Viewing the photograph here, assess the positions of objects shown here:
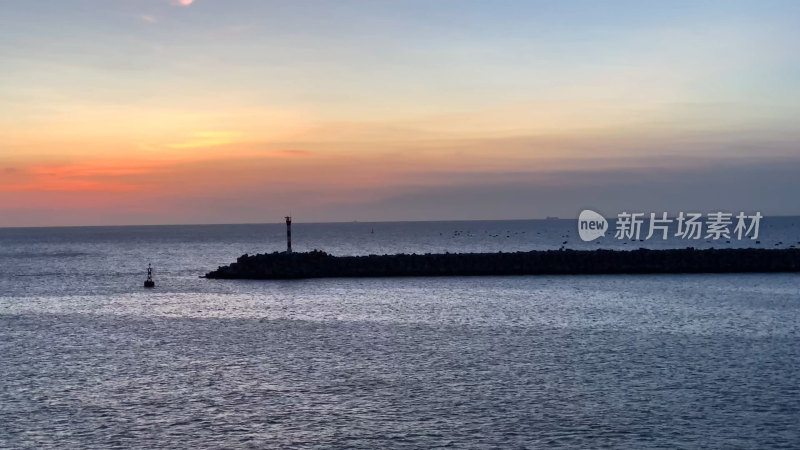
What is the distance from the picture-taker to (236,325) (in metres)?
40.1

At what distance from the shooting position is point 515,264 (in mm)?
68438

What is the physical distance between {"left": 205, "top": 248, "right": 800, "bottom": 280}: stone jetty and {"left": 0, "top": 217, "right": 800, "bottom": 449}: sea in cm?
1531

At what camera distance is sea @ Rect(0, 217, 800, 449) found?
19.8 metres

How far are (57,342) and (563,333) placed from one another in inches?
853

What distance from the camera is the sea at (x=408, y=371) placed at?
19797 mm

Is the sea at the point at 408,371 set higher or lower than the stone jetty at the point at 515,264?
lower

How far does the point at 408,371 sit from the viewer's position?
27.0 m

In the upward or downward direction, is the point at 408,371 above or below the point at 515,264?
below

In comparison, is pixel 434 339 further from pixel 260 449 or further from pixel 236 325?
pixel 260 449

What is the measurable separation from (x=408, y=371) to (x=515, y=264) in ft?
140

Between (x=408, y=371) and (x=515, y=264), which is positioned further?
(x=515, y=264)

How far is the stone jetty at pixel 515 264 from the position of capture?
67688mm

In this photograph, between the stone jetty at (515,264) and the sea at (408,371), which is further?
the stone jetty at (515,264)

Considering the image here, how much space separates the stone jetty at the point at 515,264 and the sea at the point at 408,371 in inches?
603
